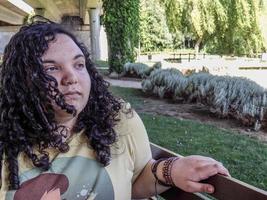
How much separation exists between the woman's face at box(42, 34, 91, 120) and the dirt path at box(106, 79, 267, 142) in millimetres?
4349

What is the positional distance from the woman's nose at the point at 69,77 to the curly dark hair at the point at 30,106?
33 mm

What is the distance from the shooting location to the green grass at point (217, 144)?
4453 mm

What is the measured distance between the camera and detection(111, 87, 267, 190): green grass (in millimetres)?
4453

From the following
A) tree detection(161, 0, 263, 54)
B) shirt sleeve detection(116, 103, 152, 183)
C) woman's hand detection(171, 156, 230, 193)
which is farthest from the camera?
tree detection(161, 0, 263, 54)

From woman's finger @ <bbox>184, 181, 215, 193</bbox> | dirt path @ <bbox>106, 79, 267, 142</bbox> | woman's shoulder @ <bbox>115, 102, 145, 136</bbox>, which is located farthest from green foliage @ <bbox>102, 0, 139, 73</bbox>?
woman's finger @ <bbox>184, 181, 215, 193</bbox>

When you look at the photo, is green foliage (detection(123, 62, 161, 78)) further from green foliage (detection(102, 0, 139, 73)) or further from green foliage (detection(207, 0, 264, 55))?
green foliage (detection(207, 0, 264, 55))

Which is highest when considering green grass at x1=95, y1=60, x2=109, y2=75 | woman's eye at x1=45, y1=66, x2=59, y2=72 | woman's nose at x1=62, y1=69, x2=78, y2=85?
woman's eye at x1=45, y1=66, x2=59, y2=72

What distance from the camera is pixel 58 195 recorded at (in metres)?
1.66

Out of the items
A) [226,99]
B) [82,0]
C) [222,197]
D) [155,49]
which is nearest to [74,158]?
[222,197]

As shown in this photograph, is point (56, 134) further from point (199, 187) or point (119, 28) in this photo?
point (119, 28)

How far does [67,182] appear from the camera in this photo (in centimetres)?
167

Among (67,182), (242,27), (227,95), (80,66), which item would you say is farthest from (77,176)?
(242,27)

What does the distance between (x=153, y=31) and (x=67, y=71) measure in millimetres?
41206

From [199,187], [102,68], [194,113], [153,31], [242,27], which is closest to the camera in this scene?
[199,187]
